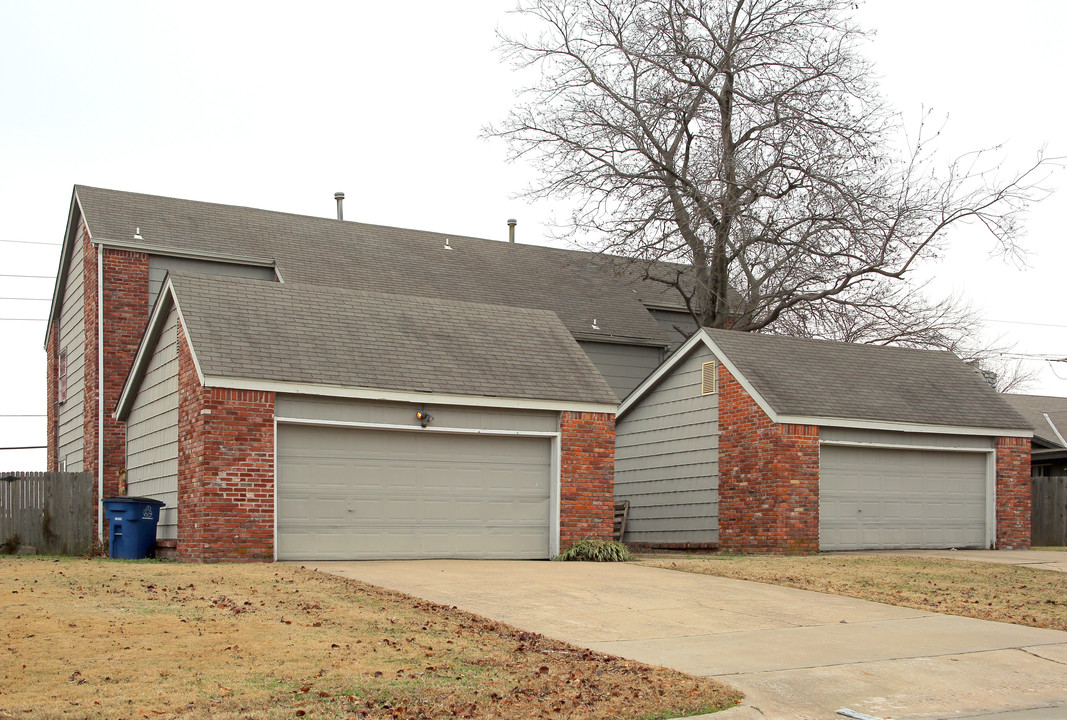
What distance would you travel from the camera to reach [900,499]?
20688 mm

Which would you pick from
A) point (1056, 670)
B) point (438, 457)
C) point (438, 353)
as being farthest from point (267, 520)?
point (1056, 670)

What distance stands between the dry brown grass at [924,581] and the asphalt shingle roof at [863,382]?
11.0 feet

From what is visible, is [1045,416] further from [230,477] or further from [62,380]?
[62,380]

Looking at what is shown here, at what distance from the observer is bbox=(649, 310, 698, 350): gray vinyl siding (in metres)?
29.5

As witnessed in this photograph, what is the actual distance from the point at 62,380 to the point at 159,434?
905 centimetres

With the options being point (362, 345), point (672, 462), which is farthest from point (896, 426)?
point (362, 345)

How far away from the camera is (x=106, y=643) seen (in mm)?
8320

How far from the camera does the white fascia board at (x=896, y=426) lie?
63.4ft

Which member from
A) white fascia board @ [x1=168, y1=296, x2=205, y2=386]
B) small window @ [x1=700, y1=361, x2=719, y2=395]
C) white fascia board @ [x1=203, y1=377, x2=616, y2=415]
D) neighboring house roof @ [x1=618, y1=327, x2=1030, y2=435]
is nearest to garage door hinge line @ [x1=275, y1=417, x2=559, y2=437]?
white fascia board @ [x1=203, y1=377, x2=616, y2=415]

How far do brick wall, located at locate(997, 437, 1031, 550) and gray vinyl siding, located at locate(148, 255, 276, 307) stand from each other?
52.9ft

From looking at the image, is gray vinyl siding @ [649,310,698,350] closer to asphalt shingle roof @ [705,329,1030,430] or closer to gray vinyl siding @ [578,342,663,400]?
gray vinyl siding @ [578,342,663,400]

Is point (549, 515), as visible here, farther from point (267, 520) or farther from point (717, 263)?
point (717, 263)

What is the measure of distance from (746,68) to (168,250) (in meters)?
15.1

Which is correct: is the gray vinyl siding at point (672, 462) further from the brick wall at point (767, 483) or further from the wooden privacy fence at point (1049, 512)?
the wooden privacy fence at point (1049, 512)
